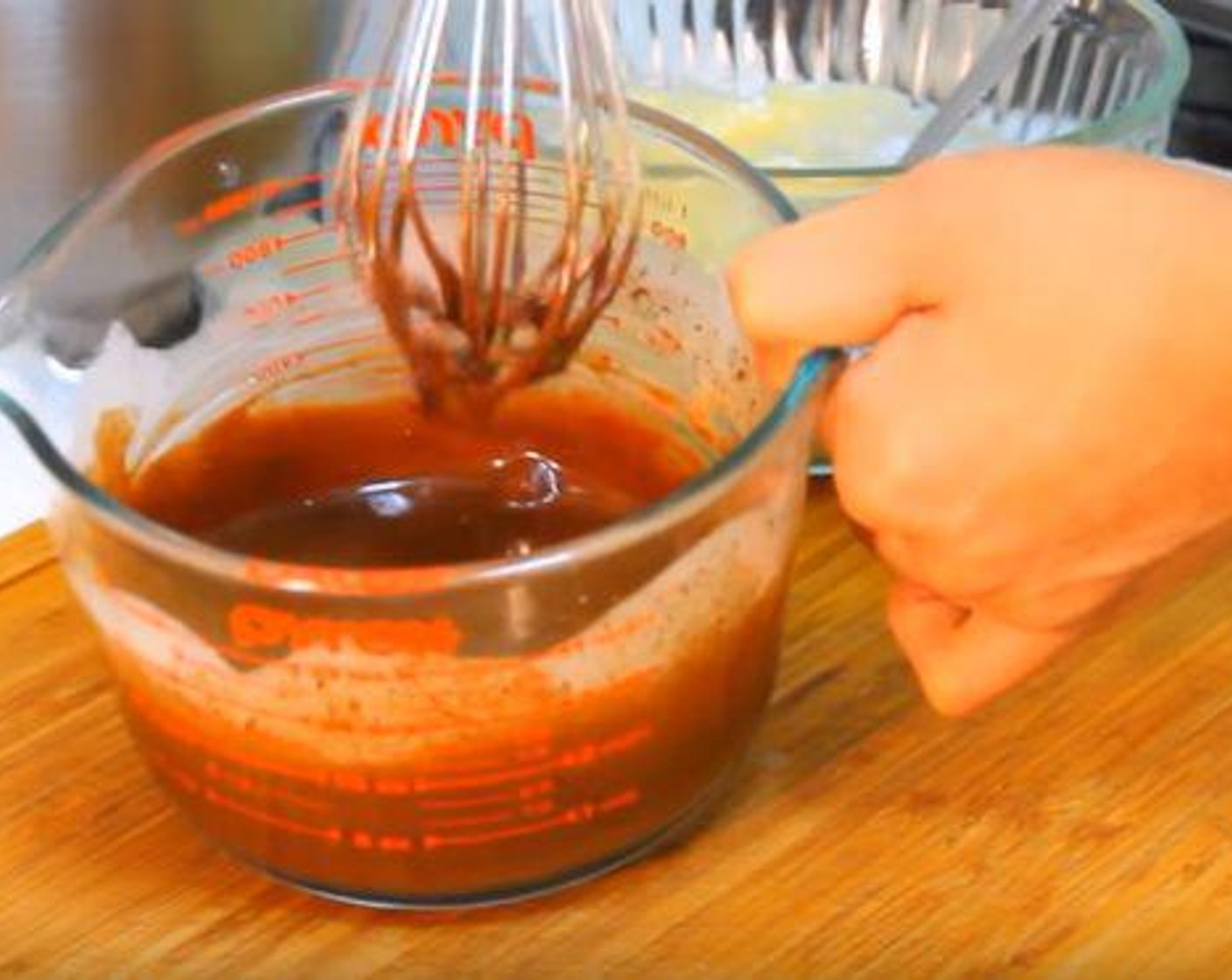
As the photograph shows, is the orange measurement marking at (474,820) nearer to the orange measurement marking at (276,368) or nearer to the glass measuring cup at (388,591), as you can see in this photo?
the glass measuring cup at (388,591)

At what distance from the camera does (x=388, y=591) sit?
17.5 inches

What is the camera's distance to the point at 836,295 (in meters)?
0.49

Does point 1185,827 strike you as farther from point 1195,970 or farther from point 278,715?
point 278,715

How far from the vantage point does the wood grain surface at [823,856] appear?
53cm

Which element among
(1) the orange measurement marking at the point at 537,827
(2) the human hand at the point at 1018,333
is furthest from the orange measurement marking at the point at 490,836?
(2) the human hand at the point at 1018,333

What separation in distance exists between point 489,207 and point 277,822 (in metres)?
0.19

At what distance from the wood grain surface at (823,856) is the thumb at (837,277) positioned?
0.15 meters

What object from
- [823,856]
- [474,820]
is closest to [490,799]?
[474,820]

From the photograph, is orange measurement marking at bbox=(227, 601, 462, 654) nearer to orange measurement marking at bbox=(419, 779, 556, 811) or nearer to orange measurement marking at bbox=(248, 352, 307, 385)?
orange measurement marking at bbox=(419, 779, 556, 811)

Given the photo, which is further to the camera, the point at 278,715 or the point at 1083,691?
the point at 1083,691

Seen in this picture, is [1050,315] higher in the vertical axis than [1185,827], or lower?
higher

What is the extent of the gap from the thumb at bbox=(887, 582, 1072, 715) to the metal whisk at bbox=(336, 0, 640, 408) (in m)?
0.12

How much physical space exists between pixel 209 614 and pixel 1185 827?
0.27 m

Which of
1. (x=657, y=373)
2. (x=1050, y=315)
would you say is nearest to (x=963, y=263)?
(x=1050, y=315)
